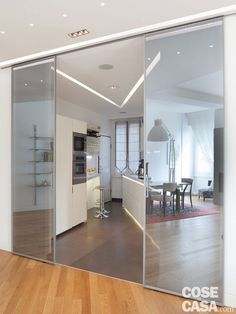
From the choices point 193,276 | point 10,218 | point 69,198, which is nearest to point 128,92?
point 69,198

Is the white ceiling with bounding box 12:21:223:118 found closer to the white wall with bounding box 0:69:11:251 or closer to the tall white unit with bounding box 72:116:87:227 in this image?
the white wall with bounding box 0:69:11:251

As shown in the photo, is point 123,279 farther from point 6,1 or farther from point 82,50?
point 6,1

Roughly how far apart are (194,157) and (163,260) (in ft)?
4.33

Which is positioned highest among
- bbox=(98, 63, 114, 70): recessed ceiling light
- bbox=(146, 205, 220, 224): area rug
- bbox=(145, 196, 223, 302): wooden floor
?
bbox=(98, 63, 114, 70): recessed ceiling light

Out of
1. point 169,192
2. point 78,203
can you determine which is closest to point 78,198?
point 78,203

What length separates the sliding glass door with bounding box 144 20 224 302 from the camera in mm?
2633

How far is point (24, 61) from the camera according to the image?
12.3 feet

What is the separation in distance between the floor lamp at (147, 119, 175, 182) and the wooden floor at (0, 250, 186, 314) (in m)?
1.39

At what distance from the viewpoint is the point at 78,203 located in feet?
17.5

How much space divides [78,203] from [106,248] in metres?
1.55

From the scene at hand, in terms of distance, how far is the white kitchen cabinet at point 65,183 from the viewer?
4.68 metres

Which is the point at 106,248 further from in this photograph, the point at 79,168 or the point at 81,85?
the point at 81,85

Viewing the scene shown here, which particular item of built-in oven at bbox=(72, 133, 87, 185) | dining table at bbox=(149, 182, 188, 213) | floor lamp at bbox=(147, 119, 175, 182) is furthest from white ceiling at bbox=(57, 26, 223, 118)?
built-in oven at bbox=(72, 133, 87, 185)

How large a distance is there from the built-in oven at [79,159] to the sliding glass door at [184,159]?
2.58 m
